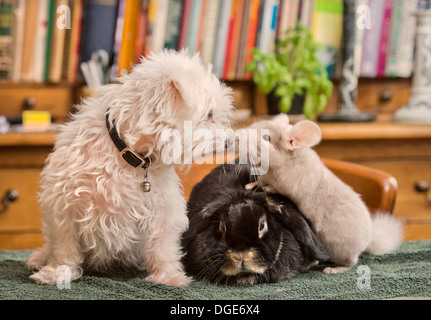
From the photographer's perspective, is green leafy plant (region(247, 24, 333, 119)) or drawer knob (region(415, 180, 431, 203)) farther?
drawer knob (region(415, 180, 431, 203))

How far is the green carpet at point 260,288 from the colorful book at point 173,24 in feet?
3.51

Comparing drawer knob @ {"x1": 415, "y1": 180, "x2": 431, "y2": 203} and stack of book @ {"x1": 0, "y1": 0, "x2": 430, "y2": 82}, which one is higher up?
stack of book @ {"x1": 0, "y1": 0, "x2": 430, "y2": 82}

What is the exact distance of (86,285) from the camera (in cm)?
93

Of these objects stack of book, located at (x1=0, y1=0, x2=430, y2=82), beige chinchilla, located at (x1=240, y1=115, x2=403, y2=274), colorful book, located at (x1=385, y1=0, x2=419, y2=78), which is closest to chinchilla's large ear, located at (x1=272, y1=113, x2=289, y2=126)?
beige chinchilla, located at (x1=240, y1=115, x2=403, y2=274)

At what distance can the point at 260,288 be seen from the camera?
91 centimetres

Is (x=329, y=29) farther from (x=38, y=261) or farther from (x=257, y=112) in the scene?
(x=38, y=261)

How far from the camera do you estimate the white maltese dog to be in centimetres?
93

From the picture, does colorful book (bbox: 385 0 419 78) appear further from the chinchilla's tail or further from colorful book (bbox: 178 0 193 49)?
the chinchilla's tail

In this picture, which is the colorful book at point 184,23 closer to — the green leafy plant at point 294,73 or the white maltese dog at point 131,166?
the green leafy plant at point 294,73

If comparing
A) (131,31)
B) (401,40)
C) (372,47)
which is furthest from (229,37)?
(401,40)

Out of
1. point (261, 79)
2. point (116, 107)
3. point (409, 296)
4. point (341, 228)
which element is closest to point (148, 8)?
point (261, 79)

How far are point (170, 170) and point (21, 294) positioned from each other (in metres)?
0.33

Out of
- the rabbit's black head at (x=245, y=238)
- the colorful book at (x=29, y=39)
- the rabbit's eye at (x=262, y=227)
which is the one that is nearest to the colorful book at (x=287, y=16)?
the colorful book at (x=29, y=39)

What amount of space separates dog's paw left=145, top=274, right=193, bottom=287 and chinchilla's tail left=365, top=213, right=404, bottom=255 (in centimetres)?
43
